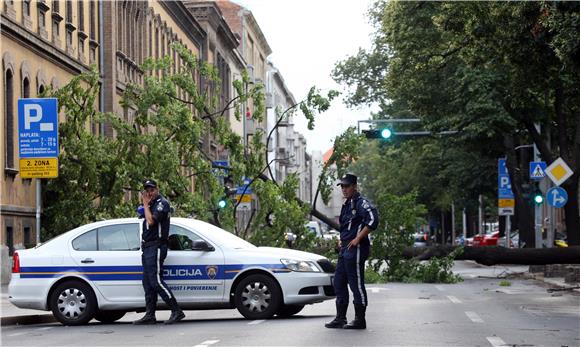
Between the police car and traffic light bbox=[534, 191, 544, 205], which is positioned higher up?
traffic light bbox=[534, 191, 544, 205]

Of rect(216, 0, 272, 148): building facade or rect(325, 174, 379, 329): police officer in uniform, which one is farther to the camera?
rect(216, 0, 272, 148): building facade

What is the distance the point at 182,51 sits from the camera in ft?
98.1

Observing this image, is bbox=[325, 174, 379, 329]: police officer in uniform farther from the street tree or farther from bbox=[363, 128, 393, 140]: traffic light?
bbox=[363, 128, 393, 140]: traffic light

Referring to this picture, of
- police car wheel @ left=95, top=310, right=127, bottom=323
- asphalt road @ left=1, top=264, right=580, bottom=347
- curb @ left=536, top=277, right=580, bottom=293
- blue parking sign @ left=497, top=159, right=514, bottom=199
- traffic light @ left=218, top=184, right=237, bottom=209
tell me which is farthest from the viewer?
blue parking sign @ left=497, top=159, right=514, bottom=199

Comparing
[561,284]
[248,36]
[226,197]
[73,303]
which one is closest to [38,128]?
[73,303]

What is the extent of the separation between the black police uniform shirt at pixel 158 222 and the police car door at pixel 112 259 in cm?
61

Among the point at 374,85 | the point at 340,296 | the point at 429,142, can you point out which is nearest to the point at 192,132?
the point at 340,296

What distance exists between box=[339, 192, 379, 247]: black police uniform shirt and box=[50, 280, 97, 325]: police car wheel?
3.93 metres

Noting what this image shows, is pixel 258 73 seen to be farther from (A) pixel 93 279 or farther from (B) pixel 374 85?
(A) pixel 93 279

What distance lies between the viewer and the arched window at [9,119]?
2958 cm

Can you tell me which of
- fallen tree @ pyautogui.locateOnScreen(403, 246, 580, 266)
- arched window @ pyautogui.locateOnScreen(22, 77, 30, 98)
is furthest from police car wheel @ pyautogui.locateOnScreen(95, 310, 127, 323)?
fallen tree @ pyautogui.locateOnScreen(403, 246, 580, 266)

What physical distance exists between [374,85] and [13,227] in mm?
40202

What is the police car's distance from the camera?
1661 cm

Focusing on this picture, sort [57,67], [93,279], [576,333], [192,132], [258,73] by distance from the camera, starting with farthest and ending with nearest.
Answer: [258,73] < [57,67] < [192,132] < [93,279] < [576,333]
